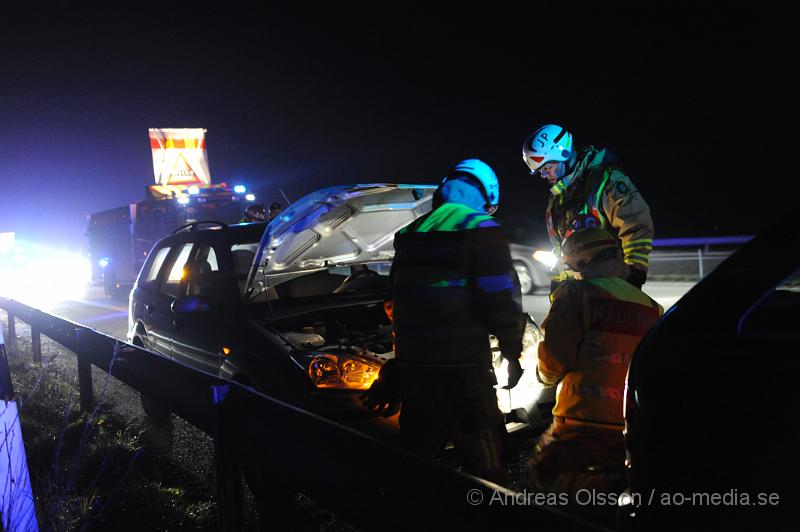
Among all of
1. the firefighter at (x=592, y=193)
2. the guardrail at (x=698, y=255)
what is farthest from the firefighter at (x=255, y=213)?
→ the guardrail at (x=698, y=255)

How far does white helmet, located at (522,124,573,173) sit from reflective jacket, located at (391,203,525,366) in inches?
64.3

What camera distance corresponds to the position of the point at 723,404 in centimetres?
170

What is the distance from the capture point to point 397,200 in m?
5.13

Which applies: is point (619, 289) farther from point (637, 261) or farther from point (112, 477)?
point (112, 477)

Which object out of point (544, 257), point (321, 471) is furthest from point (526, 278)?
point (321, 471)

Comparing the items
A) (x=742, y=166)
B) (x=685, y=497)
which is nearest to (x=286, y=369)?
(x=685, y=497)

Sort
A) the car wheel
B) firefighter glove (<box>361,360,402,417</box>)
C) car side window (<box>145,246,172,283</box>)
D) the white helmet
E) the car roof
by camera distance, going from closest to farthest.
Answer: firefighter glove (<box>361,360,402,417</box>) → the white helmet → the car roof → car side window (<box>145,246,172,283</box>) → the car wheel

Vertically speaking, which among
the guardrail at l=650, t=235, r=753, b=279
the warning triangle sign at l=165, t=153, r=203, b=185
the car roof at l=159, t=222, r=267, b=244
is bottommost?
the guardrail at l=650, t=235, r=753, b=279

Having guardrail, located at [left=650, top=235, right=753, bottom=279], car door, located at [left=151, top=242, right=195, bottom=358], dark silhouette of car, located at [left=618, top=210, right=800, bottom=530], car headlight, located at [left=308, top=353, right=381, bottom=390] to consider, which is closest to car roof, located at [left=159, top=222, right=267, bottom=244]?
car door, located at [left=151, top=242, right=195, bottom=358]

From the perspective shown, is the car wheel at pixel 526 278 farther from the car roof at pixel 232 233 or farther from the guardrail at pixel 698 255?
the car roof at pixel 232 233

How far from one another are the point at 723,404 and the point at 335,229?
11.9ft

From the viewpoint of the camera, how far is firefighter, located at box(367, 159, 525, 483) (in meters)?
2.75

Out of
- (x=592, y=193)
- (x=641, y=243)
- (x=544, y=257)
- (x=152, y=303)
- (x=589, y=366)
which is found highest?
(x=592, y=193)

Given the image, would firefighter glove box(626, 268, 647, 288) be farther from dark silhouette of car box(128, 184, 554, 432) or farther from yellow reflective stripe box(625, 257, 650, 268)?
dark silhouette of car box(128, 184, 554, 432)
